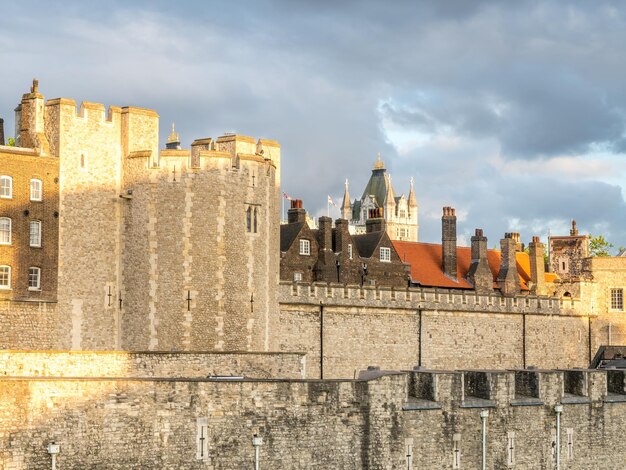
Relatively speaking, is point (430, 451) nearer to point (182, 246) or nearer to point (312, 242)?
point (182, 246)

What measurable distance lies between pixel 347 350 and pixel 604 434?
18.2m

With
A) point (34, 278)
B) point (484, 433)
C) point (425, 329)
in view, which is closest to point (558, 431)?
point (484, 433)

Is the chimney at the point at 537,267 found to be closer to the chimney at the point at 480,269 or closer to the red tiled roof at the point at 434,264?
the red tiled roof at the point at 434,264

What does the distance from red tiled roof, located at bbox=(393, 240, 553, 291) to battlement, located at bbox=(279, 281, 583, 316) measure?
9.87 feet

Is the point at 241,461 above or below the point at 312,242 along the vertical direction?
below

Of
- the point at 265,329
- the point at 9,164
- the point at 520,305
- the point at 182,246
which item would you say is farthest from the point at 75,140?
the point at 520,305

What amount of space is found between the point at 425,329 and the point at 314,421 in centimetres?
3069

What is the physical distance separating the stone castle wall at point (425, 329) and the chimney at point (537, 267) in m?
2.71

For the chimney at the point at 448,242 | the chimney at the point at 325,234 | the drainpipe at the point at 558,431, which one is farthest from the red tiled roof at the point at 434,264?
the drainpipe at the point at 558,431

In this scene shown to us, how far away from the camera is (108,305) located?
160 feet

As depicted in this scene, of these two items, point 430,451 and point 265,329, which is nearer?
point 430,451

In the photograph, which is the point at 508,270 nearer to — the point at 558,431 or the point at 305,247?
the point at 305,247

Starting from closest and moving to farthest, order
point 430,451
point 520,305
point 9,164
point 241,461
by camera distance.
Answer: point 241,461
point 430,451
point 9,164
point 520,305

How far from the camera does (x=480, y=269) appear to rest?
7312 cm
